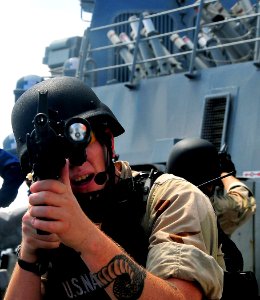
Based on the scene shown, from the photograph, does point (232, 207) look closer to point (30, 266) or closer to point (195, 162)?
point (195, 162)

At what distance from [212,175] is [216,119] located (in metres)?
2.88

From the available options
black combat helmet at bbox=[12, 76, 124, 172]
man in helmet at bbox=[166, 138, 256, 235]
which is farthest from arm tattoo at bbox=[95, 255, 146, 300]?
man in helmet at bbox=[166, 138, 256, 235]

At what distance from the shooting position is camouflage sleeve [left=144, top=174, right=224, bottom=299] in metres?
1.77

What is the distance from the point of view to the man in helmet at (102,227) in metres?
1.60

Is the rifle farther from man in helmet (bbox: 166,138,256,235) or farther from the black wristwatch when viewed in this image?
man in helmet (bbox: 166,138,256,235)

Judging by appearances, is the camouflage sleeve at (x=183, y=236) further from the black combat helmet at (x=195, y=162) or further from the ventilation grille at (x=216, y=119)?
the ventilation grille at (x=216, y=119)

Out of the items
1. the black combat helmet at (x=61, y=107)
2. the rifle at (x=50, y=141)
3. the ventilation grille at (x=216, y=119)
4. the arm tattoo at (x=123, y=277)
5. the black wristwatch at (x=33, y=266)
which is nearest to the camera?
the rifle at (x=50, y=141)

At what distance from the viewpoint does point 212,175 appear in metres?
4.12

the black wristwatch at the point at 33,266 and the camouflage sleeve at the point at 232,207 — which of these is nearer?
the black wristwatch at the point at 33,266

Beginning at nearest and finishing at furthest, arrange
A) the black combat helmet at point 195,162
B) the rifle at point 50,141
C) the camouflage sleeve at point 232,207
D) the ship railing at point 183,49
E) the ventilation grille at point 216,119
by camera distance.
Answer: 1. the rifle at point 50,141
2. the black combat helmet at point 195,162
3. the camouflage sleeve at point 232,207
4. the ventilation grille at point 216,119
5. the ship railing at point 183,49

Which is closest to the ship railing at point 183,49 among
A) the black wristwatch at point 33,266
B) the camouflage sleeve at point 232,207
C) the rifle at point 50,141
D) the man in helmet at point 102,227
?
the camouflage sleeve at point 232,207

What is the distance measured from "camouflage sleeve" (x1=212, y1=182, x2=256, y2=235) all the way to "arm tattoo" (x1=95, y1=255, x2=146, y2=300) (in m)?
2.57

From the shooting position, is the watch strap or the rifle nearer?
the rifle

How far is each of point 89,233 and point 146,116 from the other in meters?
6.07
